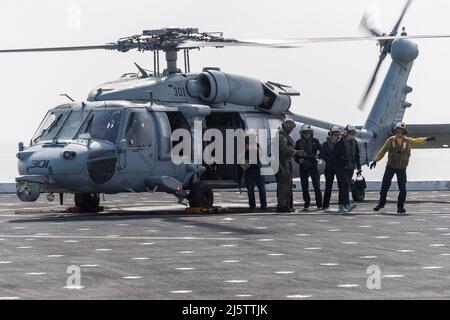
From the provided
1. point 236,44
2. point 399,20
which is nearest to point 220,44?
point 236,44

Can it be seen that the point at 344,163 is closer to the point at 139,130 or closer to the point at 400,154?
the point at 400,154

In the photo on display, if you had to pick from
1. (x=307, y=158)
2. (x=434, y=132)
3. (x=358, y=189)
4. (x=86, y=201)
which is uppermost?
(x=307, y=158)

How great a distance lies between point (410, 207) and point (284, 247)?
38.4 feet

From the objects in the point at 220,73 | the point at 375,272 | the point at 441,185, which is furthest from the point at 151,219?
the point at 441,185

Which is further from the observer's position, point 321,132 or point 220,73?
point 321,132

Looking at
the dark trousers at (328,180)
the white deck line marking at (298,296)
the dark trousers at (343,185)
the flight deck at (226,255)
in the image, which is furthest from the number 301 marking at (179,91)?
the white deck line marking at (298,296)

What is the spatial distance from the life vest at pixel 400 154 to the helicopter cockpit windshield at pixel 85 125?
237 inches

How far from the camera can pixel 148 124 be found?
2750cm

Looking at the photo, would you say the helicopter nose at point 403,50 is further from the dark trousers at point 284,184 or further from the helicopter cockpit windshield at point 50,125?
the helicopter cockpit windshield at point 50,125

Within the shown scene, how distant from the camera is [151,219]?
82.3ft

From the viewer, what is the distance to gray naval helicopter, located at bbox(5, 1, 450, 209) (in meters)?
26.3

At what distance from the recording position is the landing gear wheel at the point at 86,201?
1126 inches

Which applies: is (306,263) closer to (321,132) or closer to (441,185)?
(321,132)

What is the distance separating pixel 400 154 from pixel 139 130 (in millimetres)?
5725
